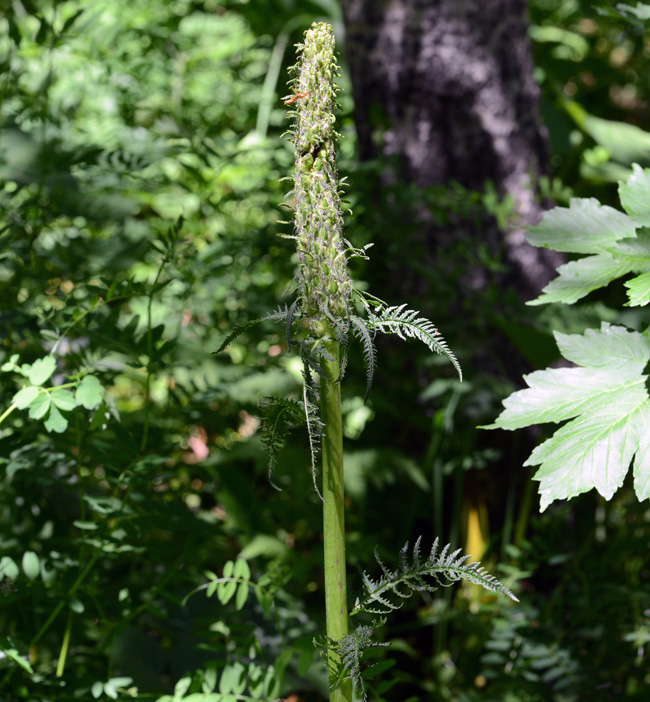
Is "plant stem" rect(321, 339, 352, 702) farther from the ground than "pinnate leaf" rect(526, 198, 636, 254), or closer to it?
closer to it

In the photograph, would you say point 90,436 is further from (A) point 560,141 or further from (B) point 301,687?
(A) point 560,141

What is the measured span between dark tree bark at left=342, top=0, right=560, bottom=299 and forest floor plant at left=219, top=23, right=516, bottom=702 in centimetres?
119

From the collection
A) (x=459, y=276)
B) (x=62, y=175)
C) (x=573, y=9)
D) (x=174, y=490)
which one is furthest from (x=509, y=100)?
(x=573, y=9)

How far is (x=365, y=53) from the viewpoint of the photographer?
6.31 feet

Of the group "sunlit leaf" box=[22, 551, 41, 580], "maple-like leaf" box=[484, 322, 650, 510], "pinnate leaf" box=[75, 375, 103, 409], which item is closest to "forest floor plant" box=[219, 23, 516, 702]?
"maple-like leaf" box=[484, 322, 650, 510]

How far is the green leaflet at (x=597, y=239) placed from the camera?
2.82ft

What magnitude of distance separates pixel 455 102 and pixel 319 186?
1.36m

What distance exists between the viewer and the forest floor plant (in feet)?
2.18

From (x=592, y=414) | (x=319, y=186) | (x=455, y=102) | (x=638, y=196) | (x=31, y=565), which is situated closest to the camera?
(x=319, y=186)

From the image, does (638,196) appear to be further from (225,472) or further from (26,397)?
(225,472)

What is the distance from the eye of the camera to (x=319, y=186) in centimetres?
66

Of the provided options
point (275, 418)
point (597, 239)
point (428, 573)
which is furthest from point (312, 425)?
point (597, 239)

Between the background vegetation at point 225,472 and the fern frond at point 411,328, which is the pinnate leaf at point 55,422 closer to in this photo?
the background vegetation at point 225,472

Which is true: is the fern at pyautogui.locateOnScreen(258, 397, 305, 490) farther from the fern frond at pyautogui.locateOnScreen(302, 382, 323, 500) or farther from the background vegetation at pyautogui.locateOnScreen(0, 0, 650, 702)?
the background vegetation at pyautogui.locateOnScreen(0, 0, 650, 702)
